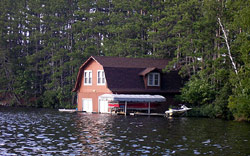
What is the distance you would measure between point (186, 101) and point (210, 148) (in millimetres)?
29802

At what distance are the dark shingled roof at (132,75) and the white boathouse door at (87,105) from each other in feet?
19.8

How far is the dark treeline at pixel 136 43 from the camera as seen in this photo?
44.0 metres

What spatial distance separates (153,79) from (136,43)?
15.6 metres

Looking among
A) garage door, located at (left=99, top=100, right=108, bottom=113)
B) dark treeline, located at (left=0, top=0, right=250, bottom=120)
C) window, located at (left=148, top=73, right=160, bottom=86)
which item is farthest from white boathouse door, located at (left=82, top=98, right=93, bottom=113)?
dark treeline, located at (left=0, top=0, right=250, bottom=120)

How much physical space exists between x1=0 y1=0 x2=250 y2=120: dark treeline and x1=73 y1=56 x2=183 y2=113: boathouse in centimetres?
241

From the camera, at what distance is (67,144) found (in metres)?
22.7

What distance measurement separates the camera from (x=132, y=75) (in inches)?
2062

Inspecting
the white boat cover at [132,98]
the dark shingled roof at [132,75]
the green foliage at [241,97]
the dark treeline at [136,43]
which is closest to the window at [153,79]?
the dark shingled roof at [132,75]

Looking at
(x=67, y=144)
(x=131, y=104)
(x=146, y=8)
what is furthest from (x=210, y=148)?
(x=146, y=8)

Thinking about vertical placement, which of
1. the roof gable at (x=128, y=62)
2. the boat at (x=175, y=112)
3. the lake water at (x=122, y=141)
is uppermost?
the roof gable at (x=128, y=62)

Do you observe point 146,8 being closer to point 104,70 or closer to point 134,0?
point 134,0

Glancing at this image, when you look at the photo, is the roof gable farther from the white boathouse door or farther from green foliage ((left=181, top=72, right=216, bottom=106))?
green foliage ((left=181, top=72, right=216, bottom=106))

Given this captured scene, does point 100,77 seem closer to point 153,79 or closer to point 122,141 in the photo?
point 153,79

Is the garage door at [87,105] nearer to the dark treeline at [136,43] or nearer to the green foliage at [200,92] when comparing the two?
the dark treeline at [136,43]
